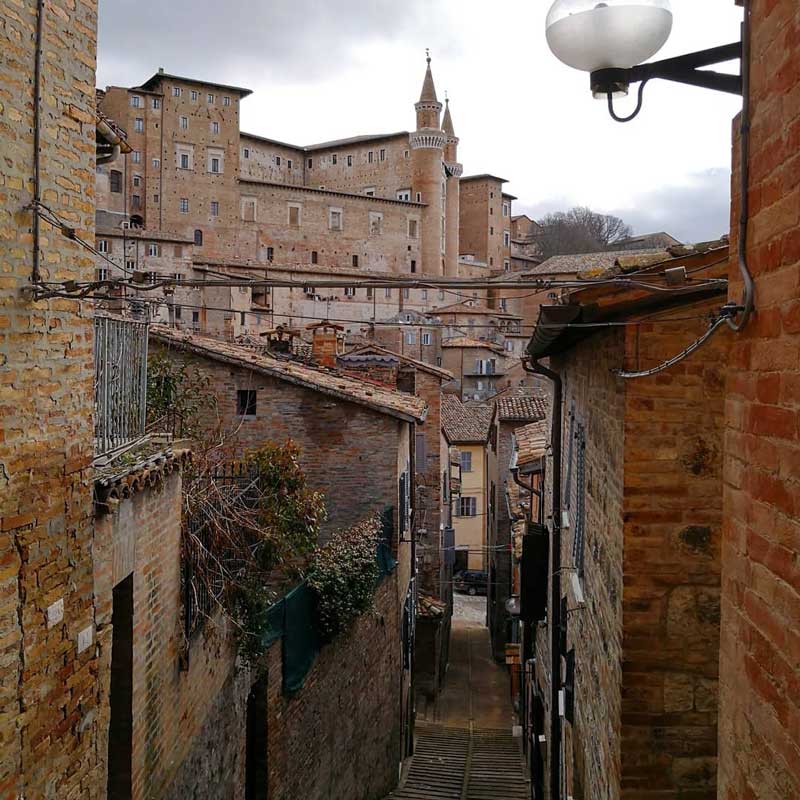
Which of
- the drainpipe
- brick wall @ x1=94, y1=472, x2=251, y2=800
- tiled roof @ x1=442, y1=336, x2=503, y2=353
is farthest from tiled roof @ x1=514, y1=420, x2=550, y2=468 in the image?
tiled roof @ x1=442, y1=336, x2=503, y2=353

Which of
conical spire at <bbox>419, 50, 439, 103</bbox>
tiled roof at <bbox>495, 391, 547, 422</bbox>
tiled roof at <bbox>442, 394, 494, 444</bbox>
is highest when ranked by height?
conical spire at <bbox>419, 50, 439, 103</bbox>

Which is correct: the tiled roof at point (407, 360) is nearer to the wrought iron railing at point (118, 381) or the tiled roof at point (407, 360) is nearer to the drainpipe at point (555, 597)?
the drainpipe at point (555, 597)

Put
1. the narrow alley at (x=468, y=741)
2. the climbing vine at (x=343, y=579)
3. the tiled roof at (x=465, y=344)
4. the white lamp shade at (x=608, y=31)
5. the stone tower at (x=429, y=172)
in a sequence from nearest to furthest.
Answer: the white lamp shade at (x=608, y=31) → the climbing vine at (x=343, y=579) → the narrow alley at (x=468, y=741) → the tiled roof at (x=465, y=344) → the stone tower at (x=429, y=172)

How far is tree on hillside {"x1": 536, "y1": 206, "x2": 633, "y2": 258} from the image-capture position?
81.9 metres

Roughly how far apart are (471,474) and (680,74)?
32.8m

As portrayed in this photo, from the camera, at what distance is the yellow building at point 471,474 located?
34.4m

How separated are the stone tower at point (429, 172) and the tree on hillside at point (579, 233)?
1488 cm

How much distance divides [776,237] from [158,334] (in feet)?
41.6

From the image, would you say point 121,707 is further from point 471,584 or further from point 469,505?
point 471,584

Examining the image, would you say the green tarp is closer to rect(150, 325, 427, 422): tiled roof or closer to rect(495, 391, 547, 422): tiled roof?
rect(150, 325, 427, 422): tiled roof

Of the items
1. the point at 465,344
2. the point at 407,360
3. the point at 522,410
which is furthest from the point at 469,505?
the point at 407,360

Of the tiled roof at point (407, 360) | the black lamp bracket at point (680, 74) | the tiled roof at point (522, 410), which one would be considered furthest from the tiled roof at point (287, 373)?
the black lamp bracket at point (680, 74)

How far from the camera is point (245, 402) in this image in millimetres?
14484

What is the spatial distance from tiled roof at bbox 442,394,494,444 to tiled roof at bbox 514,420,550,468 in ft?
44.1
